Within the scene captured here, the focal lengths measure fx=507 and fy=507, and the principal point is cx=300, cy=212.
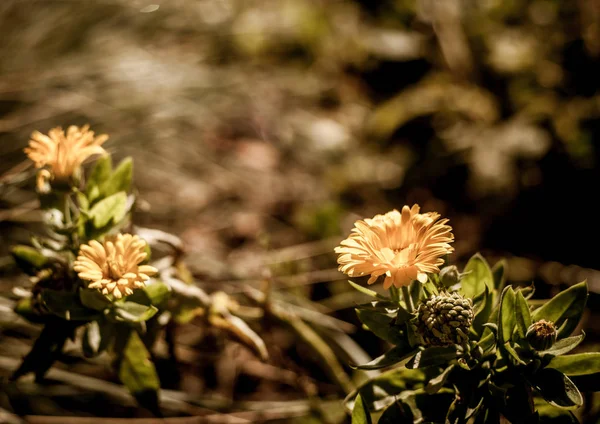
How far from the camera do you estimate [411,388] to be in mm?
1022

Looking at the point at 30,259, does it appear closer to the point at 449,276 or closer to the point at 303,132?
the point at 449,276

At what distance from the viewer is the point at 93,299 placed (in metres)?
0.96

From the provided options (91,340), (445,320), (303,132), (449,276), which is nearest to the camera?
(445,320)

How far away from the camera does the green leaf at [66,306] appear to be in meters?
0.95

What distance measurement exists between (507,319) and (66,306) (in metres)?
0.82

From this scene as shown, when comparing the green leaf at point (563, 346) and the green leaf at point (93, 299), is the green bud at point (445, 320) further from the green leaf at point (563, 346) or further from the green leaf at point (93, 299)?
the green leaf at point (93, 299)

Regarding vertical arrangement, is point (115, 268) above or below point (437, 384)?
above

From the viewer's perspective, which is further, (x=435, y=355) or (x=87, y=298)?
(x=87, y=298)

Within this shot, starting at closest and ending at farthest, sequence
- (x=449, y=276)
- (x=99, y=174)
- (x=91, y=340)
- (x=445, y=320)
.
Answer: (x=445, y=320), (x=449, y=276), (x=91, y=340), (x=99, y=174)

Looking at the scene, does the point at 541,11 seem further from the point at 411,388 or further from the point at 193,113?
the point at 411,388

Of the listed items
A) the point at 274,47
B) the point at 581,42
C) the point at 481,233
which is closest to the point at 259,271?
the point at 481,233

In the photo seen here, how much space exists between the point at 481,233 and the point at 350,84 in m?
1.09

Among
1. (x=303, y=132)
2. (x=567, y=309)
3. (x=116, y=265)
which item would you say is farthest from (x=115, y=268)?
(x=303, y=132)

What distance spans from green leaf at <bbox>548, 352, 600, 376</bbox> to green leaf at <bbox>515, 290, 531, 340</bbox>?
0.30ft
